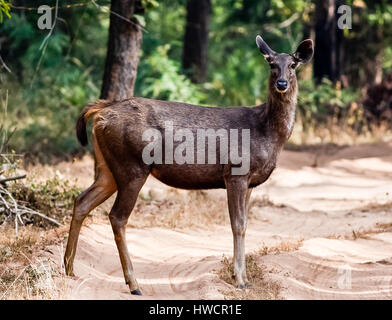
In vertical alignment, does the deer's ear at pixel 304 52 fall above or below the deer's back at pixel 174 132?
above

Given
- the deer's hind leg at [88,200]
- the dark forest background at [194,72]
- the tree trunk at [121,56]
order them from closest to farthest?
the deer's hind leg at [88,200]
the tree trunk at [121,56]
the dark forest background at [194,72]

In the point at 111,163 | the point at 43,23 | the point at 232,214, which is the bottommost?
the point at 232,214

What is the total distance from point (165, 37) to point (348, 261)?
67.8 feet

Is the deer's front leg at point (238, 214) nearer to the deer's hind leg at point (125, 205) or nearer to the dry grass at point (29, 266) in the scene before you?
the deer's hind leg at point (125, 205)

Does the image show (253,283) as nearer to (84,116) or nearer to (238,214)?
(238,214)

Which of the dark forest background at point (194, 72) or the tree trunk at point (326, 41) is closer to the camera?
the dark forest background at point (194, 72)

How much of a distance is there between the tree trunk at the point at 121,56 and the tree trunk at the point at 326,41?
36.4ft

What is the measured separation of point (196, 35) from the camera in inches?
812

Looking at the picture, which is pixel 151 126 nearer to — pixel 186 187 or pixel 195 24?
pixel 186 187

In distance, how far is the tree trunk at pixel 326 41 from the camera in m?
21.0

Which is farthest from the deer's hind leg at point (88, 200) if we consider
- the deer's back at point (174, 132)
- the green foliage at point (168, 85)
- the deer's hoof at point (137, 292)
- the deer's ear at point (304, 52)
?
the green foliage at point (168, 85)

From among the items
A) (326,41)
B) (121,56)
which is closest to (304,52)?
(121,56)

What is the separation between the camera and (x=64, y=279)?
274 inches

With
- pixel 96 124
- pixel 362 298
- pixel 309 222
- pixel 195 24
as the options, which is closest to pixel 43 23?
pixel 96 124
